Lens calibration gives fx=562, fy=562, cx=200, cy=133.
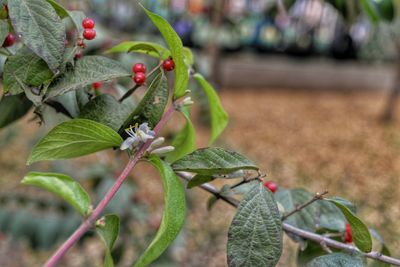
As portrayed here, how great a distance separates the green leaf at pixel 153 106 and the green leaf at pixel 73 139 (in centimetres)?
2

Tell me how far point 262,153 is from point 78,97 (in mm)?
3296

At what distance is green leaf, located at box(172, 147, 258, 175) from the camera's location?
432mm

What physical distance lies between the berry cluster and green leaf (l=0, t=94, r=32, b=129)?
11 centimetres

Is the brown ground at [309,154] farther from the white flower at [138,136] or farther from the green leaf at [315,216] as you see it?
the white flower at [138,136]

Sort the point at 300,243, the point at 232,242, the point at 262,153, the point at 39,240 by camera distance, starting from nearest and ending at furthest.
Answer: the point at 232,242 → the point at 300,243 → the point at 39,240 → the point at 262,153

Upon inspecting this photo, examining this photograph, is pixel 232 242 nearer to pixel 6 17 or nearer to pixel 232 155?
pixel 232 155

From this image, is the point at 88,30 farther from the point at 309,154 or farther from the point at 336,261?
the point at 309,154

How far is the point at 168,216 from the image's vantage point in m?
0.39

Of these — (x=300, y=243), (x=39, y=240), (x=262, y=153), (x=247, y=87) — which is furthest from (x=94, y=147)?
(x=247, y=87)

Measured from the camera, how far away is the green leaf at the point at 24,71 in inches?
17.6

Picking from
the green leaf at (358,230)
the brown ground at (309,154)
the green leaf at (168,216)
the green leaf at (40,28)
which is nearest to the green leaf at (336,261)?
the green leaf at (358,230)

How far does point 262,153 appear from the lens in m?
3.76

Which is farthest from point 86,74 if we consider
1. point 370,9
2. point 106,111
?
point 370,9

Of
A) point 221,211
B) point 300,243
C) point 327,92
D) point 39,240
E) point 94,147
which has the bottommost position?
point 327,92
